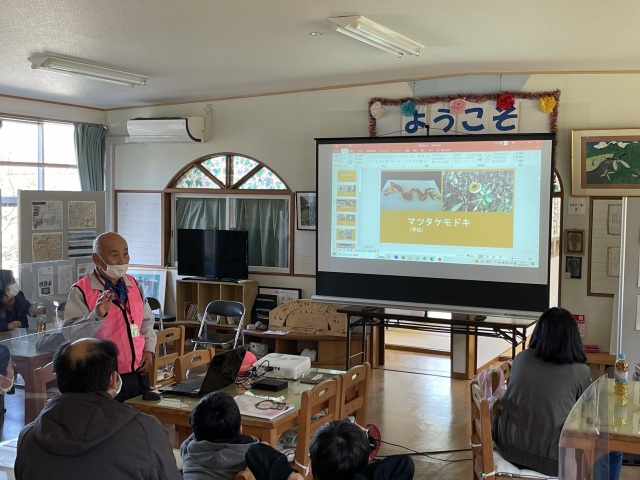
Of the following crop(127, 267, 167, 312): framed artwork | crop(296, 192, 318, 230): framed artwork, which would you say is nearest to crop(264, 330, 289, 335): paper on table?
crop(296, 192, 318, 230): framed artwork

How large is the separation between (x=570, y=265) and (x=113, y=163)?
5.39 meters

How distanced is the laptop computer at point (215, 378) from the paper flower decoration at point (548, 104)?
360cm

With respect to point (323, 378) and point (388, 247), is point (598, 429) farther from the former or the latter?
point (388, 247)

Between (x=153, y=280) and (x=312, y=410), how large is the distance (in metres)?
5.30

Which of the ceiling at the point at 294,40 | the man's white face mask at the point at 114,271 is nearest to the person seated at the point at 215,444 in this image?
the man's white face mask at the point at 114,271

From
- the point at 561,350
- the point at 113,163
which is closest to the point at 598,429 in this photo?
the point at 561,350

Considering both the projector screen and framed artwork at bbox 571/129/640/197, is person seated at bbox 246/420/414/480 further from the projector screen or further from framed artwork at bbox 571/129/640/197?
framed artwork at bbox 571/129/640/197

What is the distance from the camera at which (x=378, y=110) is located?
21.8ft

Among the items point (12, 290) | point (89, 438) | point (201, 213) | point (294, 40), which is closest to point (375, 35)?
point (294, 40)

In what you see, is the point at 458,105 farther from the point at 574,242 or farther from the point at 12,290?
the point at 12,290

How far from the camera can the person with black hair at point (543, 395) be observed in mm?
3260

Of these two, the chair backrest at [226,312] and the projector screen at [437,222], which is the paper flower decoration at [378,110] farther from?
the chair backrest at [226,312]

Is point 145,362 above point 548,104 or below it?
below

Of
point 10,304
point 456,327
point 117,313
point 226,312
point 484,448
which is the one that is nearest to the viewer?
point 484,448
